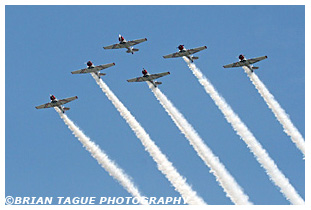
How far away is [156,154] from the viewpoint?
372 feet

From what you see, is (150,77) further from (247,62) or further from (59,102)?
(247,62)

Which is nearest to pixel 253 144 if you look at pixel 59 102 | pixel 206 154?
pixel 206 154

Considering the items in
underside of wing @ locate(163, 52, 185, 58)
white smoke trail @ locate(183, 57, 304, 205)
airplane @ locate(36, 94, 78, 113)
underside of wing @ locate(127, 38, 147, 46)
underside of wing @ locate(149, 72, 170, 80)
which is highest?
underside of wing @ locate(127, 38, 147, 46)

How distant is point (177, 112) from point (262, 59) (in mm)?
13842

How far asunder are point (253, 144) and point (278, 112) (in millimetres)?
6984

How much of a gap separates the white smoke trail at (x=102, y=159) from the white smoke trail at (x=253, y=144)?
56.8ft

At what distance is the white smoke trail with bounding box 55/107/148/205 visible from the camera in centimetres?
10762

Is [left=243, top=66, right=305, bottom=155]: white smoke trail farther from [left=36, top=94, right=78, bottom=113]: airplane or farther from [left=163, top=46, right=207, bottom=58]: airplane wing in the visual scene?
[left=36, top=94, right=78, bottom=113]: airplane

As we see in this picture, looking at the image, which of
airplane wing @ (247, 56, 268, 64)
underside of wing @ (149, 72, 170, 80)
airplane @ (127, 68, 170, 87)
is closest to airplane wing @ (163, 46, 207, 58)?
underside of wing @ (149, 72, 170, 80)

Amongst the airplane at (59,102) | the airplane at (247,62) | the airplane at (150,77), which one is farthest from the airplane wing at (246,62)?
the airplane at (59,102)

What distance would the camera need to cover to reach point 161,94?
120375mm

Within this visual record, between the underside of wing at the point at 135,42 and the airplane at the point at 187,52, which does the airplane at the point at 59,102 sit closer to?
the underside of wing at the point at 135,42

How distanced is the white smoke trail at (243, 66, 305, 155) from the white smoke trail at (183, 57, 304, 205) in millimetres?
4889

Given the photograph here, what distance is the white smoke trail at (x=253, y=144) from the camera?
10800cm
